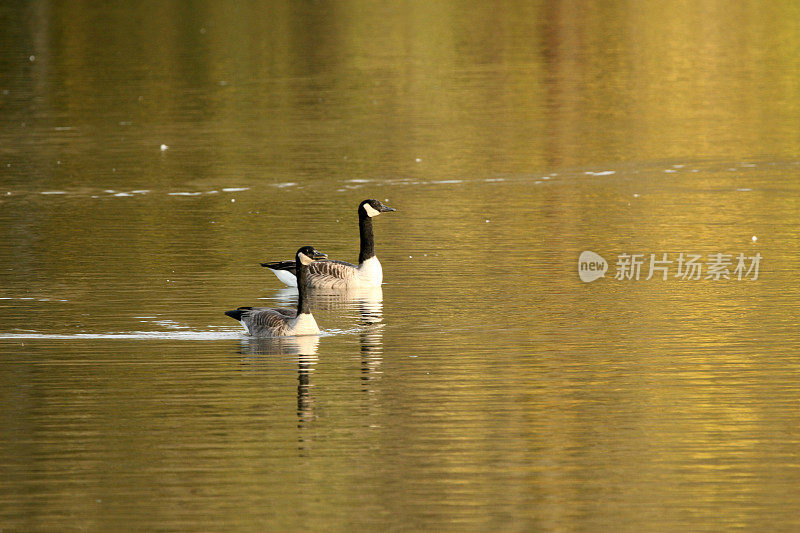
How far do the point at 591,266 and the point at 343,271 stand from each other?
3.56 meters

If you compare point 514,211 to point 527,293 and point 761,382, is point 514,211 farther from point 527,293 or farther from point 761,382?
point 761,382

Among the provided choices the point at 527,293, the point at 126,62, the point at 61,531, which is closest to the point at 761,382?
the point at 527,293

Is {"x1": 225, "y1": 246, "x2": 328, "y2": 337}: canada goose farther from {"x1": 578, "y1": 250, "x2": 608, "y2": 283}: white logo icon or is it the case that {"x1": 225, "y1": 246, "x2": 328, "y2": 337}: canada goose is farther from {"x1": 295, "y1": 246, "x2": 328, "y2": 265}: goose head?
{"x1": 578, "y1": 250, "x2": 608, "y2": 283}: white logo icon

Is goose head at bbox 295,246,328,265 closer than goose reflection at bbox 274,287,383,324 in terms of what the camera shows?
Yes

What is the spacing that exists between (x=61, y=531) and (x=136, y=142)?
26.4 metres

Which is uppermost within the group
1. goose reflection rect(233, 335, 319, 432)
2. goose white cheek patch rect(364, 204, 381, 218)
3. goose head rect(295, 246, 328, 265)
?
goose white cheek patch rect(364, 204, 381, 218)

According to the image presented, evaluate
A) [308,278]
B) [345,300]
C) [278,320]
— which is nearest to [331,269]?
[308,278]

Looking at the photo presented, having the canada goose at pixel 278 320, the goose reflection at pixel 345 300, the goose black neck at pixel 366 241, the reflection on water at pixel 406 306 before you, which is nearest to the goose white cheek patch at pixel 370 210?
the goose black neck at pixel 366 241

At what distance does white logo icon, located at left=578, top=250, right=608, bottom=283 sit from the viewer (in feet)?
70.2

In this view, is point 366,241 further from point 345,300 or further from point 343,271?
point 345,300

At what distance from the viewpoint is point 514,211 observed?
89.3 ft

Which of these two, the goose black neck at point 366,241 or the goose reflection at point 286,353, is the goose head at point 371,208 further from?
the goose reflection at point 286,353

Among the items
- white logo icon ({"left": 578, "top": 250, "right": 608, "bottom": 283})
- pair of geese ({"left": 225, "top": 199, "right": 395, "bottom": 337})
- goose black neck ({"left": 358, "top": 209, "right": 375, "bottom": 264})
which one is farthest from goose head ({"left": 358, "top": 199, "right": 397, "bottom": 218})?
white logo icon ({"left": 578, "top": 250, "right": 608, "bottom": 283})

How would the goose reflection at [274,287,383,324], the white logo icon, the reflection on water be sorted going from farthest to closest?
the white logo icon, the goose reflection at [274,287,383,324], the reflection on water
